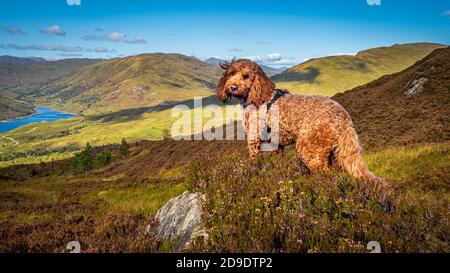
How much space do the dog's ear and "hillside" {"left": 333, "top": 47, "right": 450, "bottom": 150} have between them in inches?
379

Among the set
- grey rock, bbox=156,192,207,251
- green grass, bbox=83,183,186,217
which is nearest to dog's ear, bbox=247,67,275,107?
grey rock, bbox=156,192,207,251

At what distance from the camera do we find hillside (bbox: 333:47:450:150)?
52.6 feet

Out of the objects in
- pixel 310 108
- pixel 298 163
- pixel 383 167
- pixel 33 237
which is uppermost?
pixel 310 108

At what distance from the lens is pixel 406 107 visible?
2195cm

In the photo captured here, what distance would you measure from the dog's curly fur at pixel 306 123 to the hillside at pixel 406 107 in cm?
972

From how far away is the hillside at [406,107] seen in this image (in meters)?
16.0

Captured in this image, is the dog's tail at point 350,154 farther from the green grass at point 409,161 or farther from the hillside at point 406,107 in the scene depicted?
the hillside at point 406,107

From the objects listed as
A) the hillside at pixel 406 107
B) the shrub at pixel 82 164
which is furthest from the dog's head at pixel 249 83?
the shrub at pixel 82 164

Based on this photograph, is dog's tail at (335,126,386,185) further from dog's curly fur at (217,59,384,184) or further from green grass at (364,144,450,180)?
green grass at (364,144,450,180)

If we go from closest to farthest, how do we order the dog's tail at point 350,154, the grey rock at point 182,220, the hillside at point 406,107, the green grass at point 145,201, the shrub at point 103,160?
the grey rock at point 182,220, the dog's tail at point 350,154, the green grass at point 145,201, the hillside at point 406,107, the shrub at point 103,160
